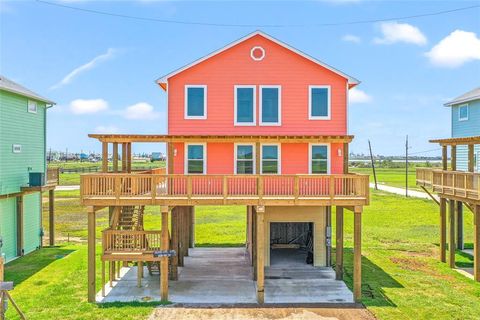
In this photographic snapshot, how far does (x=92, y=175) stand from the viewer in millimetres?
14492

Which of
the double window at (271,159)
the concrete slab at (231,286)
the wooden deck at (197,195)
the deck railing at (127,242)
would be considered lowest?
the concrete slab at (231,286)

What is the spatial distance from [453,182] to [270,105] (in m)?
8.62

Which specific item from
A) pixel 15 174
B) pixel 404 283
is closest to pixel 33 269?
pixel 15 174

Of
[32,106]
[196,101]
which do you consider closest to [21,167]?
[32,106]

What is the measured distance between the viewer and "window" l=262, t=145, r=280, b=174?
59.0ft

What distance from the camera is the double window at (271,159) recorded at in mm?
17984

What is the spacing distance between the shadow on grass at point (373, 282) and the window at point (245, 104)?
802 centimetres

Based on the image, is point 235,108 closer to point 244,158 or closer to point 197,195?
point 244,158

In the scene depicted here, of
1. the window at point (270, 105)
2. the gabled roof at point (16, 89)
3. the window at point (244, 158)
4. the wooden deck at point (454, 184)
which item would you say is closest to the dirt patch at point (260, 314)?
the window at point (244, 158)

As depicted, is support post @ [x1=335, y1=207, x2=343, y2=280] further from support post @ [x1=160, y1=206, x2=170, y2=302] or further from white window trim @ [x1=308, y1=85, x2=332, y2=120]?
support post @ [x1=160, y1=206, x2=170, y2=302]

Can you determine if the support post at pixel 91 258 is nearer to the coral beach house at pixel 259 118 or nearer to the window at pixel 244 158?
the coral beach house at pixel 259 118

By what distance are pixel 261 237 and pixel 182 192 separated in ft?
11.8

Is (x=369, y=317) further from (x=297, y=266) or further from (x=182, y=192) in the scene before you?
(x=182, y=192)

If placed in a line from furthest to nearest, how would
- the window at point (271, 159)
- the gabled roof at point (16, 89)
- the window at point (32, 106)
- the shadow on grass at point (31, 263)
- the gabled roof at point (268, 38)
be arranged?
the window at point (32, 106), the gabled roof at point (16, 89), the gabled roof at point (268, 38), the window at point (271, 159), the shadow on grass at point (31, 263)
